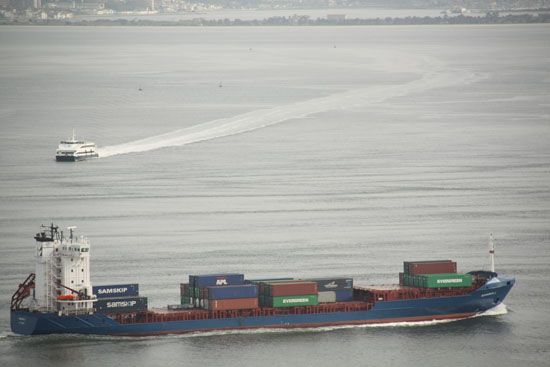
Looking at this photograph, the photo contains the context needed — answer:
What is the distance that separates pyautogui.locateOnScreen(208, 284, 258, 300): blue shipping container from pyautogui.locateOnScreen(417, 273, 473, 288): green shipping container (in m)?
8.44

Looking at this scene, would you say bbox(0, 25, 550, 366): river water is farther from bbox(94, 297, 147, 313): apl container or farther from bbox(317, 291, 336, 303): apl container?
bbox(317, 291, 336, 303): apl container

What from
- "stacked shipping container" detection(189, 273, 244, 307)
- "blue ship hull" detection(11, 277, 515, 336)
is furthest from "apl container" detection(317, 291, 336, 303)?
"stacked shipping container" detection(189, 273, 244, 307)

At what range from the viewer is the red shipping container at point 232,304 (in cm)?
6444

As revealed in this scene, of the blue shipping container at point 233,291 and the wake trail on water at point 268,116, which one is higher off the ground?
the wake trail on water at point 268,116

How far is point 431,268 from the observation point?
6888cm

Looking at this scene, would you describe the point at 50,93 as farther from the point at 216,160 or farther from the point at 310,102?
the point at 216,160

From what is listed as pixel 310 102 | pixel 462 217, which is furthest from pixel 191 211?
pixel 310 102

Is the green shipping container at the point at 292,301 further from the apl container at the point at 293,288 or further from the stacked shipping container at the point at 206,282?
the stacked shipping container at the point at 206,282

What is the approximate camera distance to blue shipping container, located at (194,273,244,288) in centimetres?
6488

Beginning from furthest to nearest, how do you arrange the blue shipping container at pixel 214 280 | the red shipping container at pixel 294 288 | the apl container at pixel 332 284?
the apl container at pixel 332 284 → the red shipping container at pixel 294 288 → the blue shipping container at pixel 214 280

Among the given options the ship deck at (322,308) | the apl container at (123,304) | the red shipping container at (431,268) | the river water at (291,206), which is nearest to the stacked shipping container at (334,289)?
the ship deck at (322,308)

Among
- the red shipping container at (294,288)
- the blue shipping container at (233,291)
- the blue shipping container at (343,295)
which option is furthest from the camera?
the blue shipping container at (343,295)

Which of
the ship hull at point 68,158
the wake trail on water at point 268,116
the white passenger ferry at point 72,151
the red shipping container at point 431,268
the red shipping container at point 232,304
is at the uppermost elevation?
the wake trail on water at point 268,116

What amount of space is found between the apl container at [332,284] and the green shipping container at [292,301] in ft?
3.11
